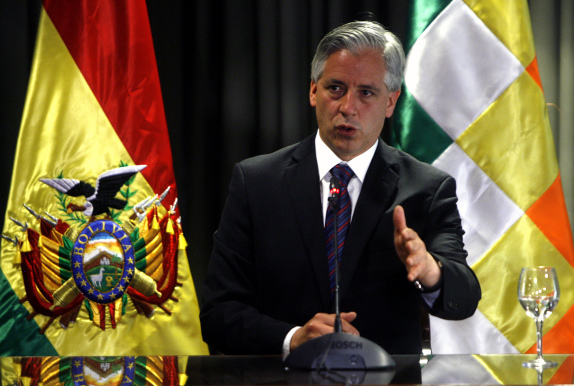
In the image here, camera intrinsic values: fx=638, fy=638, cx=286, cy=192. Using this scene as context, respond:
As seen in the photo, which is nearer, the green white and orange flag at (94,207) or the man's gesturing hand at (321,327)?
the man's gesturing hand at (321,327)

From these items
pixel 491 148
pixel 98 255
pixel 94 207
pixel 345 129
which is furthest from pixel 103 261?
pixel 491 148

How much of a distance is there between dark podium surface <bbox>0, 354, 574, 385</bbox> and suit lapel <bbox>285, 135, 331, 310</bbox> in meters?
0.46

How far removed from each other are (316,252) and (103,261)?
1.06 meters

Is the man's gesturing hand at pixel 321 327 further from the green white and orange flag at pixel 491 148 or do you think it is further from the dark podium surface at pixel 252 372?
the green white and orange flag at pixel 491 148

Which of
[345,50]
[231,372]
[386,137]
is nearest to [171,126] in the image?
[386,137]

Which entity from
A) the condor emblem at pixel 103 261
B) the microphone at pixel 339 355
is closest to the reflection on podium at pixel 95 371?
the microphone at pixel 339 355

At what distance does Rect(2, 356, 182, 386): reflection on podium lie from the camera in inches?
42.7

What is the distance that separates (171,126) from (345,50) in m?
1.38

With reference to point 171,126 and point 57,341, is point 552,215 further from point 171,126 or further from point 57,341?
point 57,341

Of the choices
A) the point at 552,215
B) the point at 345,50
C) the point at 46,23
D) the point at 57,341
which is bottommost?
the point at 57,341

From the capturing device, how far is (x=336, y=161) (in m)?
1.93

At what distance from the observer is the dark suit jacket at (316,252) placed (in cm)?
178

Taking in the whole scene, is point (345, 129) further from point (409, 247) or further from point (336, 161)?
point (409, 247)

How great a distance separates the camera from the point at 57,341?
248cm
